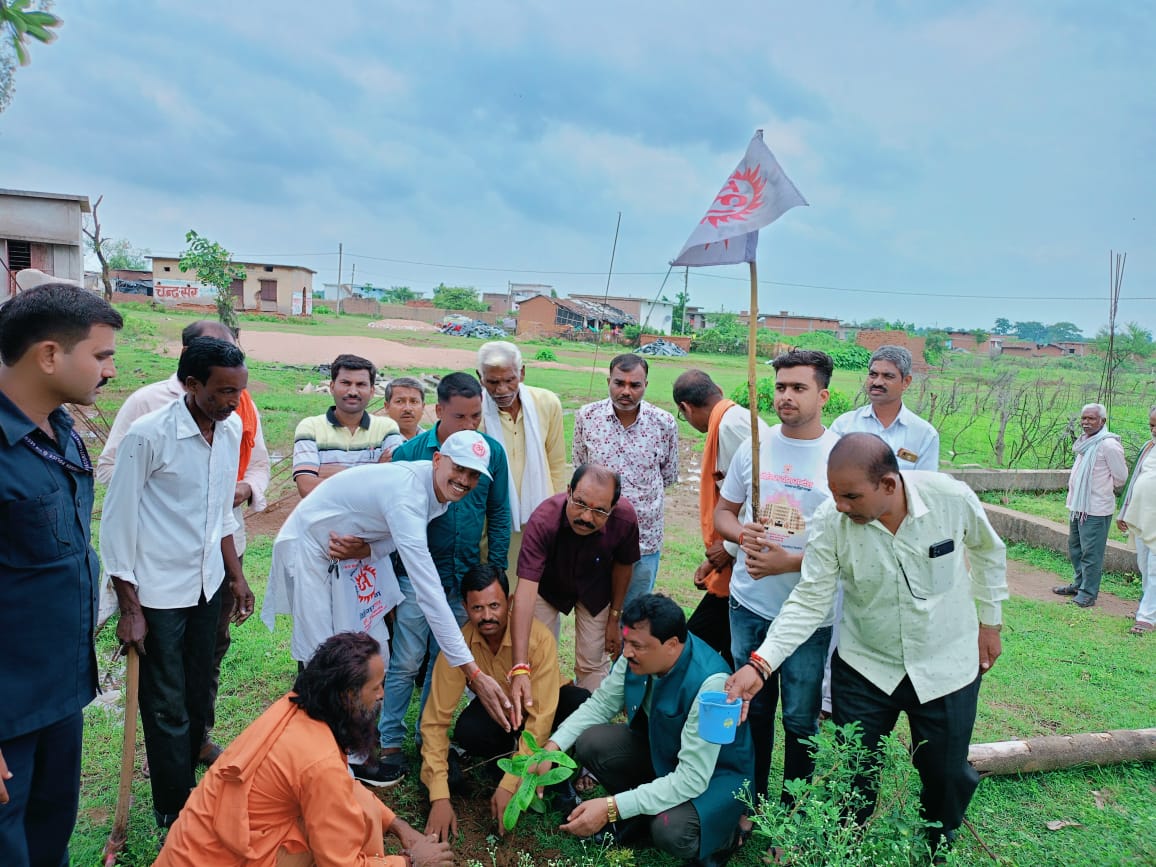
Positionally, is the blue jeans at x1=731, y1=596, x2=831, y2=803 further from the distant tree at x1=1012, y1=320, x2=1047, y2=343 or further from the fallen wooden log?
the distant tree at x1=1012, y1=320, x2=1047, y2=343

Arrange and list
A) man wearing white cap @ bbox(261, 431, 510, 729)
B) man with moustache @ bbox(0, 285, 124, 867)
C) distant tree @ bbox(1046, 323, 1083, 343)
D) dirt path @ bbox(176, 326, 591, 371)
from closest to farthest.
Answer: man with moustache @ bbox(0, 285, 124, 867)
man wearing white cap @ bbox(261, 431, 510, 729)
dirt path @ bbox(176, 326, 591, 371)
distant tree @ bbox(1046, 323, 1083, 343)

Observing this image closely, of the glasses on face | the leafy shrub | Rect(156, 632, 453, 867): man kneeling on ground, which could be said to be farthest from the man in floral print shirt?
Rect(156, 632, 453, 867): man kneeling on ground

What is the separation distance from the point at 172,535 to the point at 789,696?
8.54 feet

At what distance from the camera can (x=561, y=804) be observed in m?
3.44

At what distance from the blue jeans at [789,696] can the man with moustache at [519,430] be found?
1.24 m

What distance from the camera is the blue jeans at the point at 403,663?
12.0 feet

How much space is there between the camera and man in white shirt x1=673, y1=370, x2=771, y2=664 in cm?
387

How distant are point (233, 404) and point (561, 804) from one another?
7.36 ft

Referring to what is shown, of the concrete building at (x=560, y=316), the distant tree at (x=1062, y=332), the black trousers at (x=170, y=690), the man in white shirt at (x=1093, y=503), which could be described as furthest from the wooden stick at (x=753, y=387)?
the distant tree at (x=1062, y=332)

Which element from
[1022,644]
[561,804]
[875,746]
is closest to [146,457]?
[561,804]

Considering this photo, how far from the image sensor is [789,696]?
3270mm

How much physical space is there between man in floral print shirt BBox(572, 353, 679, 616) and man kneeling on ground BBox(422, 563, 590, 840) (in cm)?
88

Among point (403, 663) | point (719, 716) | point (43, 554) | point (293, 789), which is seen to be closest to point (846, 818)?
point (719, 716)

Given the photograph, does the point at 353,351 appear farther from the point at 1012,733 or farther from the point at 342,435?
the point at 1012,733
